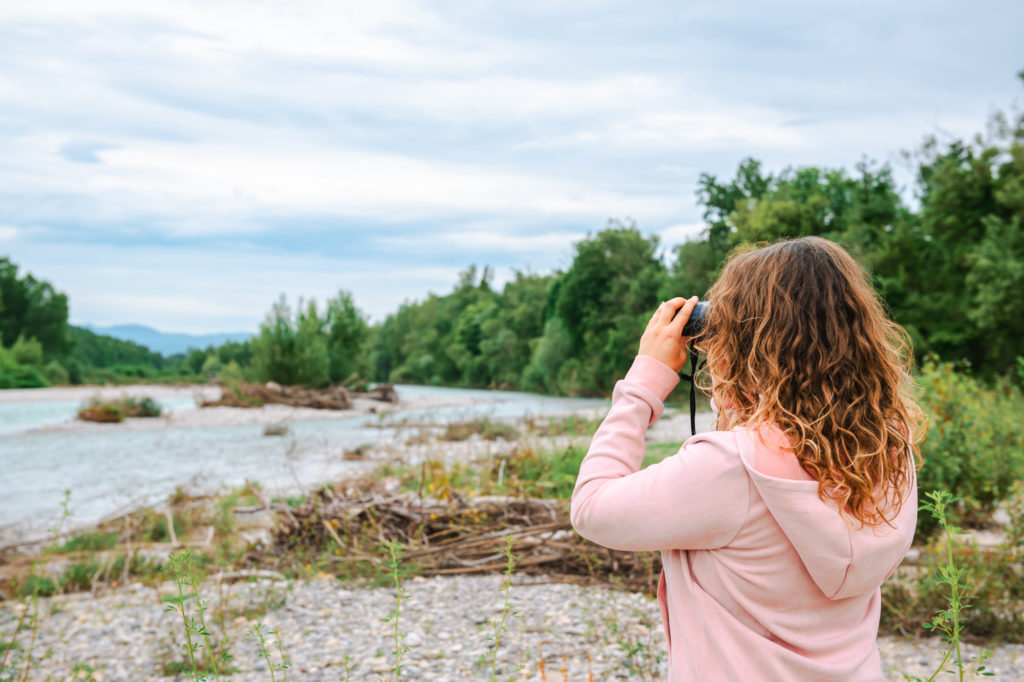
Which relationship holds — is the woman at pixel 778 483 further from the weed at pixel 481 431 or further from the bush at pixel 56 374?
the bush at pixel 56 374

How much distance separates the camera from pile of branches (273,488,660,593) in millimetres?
5020

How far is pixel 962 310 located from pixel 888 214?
6.20m

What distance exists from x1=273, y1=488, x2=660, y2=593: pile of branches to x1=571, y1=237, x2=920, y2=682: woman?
11.4 ft

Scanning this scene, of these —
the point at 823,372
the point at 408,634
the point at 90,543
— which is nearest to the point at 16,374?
the point at 90,543

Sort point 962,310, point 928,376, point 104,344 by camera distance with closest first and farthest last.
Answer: point 928,376, point 962,310, point 104,344

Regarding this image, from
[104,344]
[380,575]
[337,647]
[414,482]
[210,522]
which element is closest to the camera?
[337,647]

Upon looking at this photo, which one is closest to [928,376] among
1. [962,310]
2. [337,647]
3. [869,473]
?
[337,647]

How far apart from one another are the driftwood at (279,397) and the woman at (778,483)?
27595 mm

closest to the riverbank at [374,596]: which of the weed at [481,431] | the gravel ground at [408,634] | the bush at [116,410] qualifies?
the gravel ground at [408,634]

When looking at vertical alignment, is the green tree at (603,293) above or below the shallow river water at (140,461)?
above

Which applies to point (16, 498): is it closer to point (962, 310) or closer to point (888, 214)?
point (962, 310)

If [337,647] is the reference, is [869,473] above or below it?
above

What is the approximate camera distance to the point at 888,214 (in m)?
24.8

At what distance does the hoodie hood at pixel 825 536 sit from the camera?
1188 millimetres
